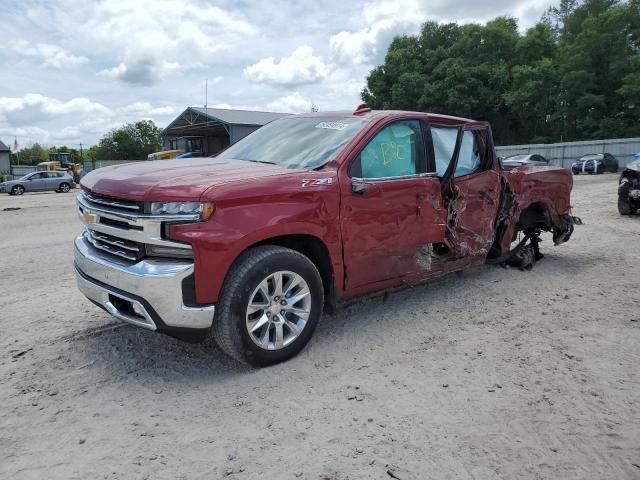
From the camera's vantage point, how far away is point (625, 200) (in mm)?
Answer: 10773

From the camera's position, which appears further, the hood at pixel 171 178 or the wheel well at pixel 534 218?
the wheel well at pixel 534 218

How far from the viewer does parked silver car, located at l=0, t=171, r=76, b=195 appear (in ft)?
93.3

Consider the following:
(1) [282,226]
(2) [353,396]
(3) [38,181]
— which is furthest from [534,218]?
(3) [38,181]

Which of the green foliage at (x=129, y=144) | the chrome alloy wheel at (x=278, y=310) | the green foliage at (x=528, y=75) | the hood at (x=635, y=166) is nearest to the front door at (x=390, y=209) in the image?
the chrome alloy wheel at (x=278, y=310)

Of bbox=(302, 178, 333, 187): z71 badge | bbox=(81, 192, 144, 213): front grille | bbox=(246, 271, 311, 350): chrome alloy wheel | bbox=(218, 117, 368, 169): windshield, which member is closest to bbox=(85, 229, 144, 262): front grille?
bbox=(81, 192, 144, 213): front grille

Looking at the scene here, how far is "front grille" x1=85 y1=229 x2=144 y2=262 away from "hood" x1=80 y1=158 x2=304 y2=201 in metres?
0.32

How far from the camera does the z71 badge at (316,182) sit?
370 cm

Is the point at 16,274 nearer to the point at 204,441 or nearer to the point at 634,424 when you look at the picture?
the point at 204,441

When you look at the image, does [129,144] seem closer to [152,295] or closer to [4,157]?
[4,157]

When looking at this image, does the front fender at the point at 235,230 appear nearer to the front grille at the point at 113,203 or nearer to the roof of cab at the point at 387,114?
the front grille at the point at 113,203

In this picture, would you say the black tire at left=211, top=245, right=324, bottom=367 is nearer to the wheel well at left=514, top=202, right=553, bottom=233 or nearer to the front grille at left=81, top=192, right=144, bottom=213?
the front grille at left=81, top=192, right=144, bottom=213

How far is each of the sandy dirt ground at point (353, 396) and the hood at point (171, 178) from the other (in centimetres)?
127

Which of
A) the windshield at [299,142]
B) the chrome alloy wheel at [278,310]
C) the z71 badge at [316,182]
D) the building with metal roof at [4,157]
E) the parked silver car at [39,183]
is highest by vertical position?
the building with metal roof at [4,157]

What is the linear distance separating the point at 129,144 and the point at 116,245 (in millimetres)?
83311
